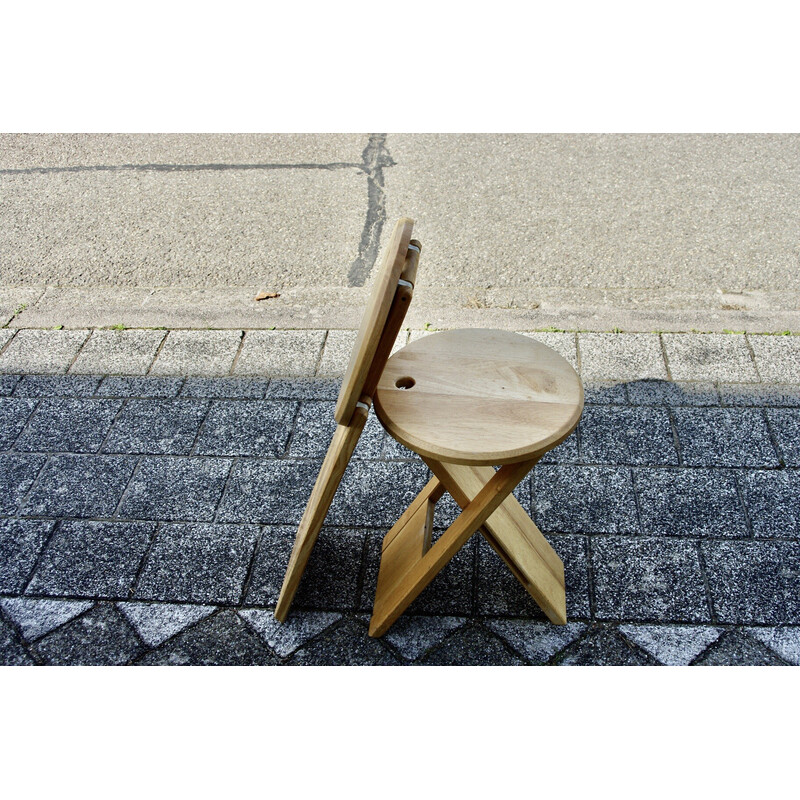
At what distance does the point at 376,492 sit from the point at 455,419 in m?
1.15

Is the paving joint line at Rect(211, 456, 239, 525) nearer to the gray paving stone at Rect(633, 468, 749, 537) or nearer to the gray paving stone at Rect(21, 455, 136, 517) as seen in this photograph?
the gray paving stone at Rect(21, 455, 136, 517)

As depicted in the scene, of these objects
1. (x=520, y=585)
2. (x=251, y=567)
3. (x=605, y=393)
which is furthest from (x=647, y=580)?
(x=251, y=567)

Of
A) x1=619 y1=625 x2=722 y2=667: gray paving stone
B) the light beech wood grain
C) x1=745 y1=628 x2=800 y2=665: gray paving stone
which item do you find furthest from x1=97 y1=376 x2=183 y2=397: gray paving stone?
x1=745 y1=628 x2=800 y2=665: gray paving stone

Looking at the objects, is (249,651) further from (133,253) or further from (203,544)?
(133,253)

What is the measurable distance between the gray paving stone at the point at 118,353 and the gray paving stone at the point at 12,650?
151 cm

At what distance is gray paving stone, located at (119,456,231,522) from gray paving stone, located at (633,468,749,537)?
1.79 m

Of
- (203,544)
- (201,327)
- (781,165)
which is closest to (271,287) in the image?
(201,327)

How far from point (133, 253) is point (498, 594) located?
3.49m

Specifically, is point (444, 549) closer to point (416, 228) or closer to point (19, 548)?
point (19, 548)

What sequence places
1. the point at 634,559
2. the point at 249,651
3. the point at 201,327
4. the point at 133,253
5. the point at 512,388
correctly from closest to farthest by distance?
the point at 512,388
the point at 249,651
the point at 634,559
the point at 201,327
the point at 133,253

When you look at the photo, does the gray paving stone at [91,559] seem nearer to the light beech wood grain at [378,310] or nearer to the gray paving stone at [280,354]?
the gray paving stone at [280,354]

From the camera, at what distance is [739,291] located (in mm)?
4344

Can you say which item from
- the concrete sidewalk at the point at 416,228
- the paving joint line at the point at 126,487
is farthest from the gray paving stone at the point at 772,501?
the paving joint line at the point at 126,487

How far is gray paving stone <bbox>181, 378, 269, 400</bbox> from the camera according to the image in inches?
145
